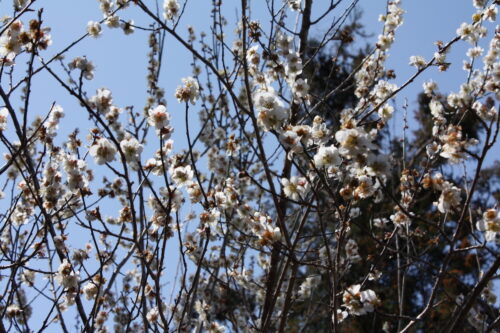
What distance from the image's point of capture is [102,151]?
9.03 feet

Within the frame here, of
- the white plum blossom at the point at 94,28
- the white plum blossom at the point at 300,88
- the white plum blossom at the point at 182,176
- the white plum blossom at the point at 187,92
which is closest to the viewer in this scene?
the white plum blossom at the point at 187,92

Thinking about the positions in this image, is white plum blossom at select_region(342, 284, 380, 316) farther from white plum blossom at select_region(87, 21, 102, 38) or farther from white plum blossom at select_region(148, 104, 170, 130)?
white plum blossom at select_region(87, 21, 102, 38)

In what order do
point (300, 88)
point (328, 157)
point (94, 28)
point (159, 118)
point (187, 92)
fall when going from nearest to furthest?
point (328, 157) → point (159, 118) → point (187, 92) → point (300, 88) → point (94, 28)

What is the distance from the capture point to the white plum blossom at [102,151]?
2730 mm

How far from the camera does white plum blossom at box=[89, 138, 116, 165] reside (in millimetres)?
2730

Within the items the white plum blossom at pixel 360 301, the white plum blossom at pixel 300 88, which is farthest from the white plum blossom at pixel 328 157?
the white plum blossom at pixel 300 88

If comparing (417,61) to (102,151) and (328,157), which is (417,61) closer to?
(328,157)

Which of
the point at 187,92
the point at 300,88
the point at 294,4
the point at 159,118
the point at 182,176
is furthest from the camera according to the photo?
the point at 294,4

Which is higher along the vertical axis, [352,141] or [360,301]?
[352,141]

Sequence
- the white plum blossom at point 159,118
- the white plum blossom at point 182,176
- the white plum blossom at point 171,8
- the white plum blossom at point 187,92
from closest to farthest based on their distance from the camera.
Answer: the white plum blossom at point 159,118, the white plum blossom at point 187,92, the white plum blossom at point 182,176, the white plum blossom at point 171,8

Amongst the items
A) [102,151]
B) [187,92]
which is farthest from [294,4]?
[102,151]

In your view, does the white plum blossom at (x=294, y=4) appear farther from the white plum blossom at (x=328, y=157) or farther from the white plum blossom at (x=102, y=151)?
the white plum blossom at (x=102, y=151)

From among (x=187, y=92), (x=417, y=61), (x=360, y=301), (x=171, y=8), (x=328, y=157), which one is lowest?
(x=360, y=301)

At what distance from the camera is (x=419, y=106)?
14695 millimetres
